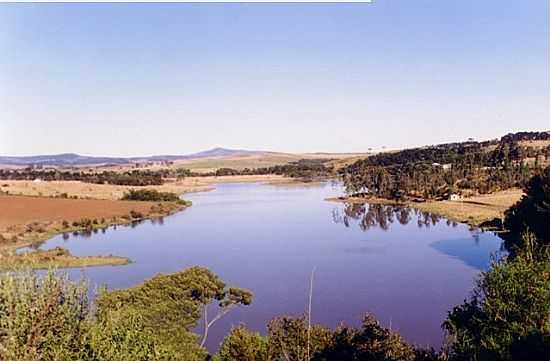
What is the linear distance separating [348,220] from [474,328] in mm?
53077

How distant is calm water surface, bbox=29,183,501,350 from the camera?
30.5 metres

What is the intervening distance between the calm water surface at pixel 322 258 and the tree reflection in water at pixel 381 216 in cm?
15

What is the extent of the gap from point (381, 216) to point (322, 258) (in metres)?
30.9

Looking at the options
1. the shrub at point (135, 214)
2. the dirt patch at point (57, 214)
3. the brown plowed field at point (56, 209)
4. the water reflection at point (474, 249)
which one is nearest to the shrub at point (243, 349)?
the water reflection at point (474, 249)

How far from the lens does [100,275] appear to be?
4066 cm

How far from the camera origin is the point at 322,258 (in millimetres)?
45188

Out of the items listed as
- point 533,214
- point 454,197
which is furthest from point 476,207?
point 533,214

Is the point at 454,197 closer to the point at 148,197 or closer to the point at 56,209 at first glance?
the point at 148,197

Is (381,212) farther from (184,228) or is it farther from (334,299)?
(334,299)

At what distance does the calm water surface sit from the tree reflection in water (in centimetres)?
15

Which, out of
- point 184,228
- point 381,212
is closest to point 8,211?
point 184,228

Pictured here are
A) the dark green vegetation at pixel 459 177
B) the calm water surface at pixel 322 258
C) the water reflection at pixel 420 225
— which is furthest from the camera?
the dark green vegetation at pixel 459 177

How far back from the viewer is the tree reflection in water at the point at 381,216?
6636cm

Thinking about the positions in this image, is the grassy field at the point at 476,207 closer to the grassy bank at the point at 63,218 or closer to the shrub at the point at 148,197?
the grassy bank at the point at 63,218
